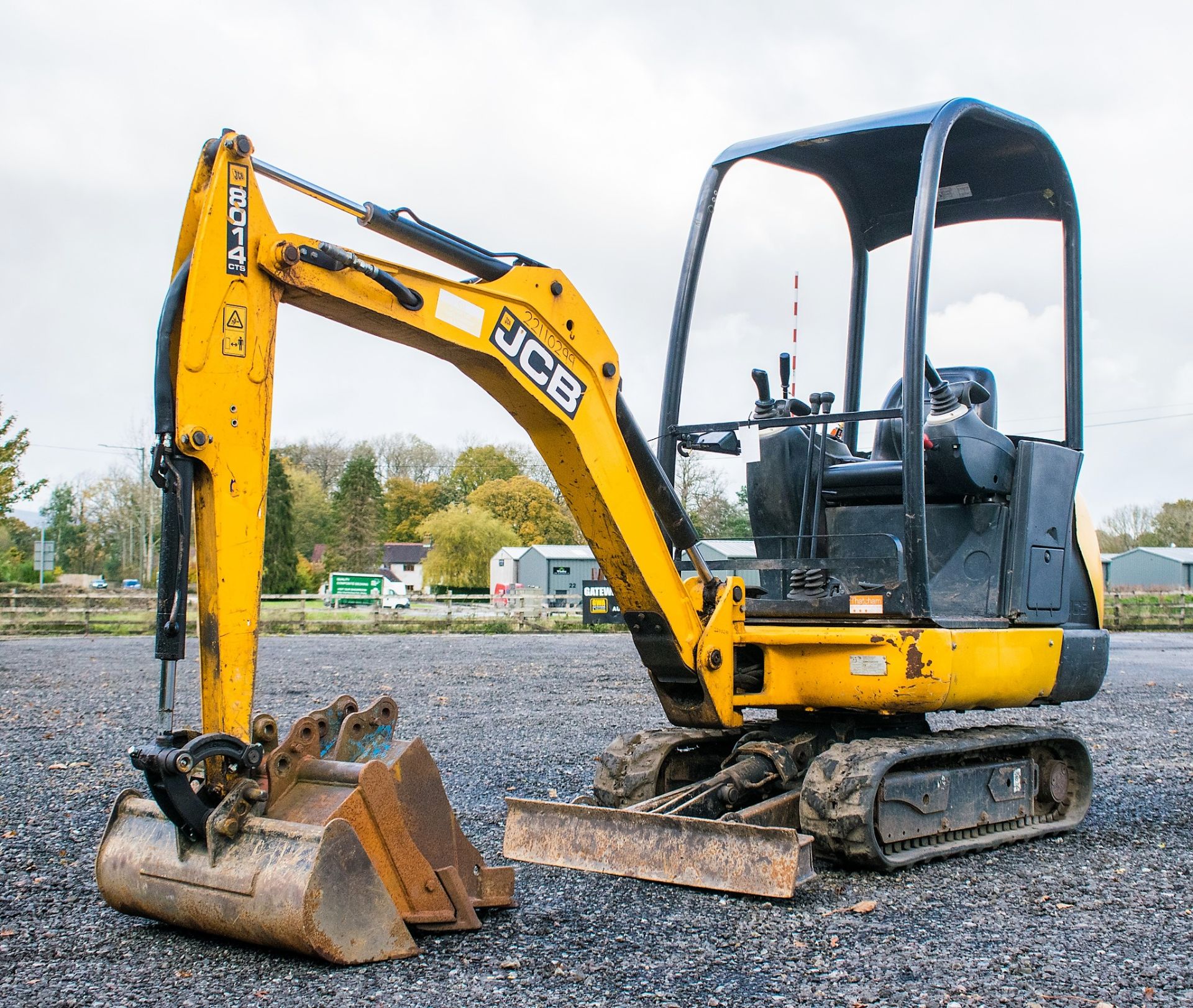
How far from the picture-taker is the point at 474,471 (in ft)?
242

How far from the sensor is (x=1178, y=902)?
5062mm

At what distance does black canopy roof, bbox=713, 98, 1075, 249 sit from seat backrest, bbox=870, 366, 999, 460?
3.34 ft

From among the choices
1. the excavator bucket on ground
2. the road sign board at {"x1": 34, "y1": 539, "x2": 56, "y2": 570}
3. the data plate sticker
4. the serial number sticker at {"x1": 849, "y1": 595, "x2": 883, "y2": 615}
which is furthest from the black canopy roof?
the road sign board at {"x1": 34, "y1": 539, "x2": 56, "y2": 570}

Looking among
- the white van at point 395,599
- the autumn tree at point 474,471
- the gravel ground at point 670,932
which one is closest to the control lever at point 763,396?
the gravel ground at point 670,932

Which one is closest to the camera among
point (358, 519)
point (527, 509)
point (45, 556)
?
point (45, 556)

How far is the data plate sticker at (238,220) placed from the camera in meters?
4.19

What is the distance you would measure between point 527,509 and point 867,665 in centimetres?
6109

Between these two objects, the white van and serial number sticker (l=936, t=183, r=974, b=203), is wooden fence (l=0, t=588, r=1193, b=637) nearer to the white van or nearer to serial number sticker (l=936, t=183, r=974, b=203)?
the white van

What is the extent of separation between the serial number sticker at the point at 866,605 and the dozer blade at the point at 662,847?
1189 millimetres

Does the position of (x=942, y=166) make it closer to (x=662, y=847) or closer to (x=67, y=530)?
(x=662, y=847)

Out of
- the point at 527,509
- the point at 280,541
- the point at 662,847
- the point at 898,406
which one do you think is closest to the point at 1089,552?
the point at 898,406

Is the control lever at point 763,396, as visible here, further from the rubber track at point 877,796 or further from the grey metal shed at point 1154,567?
the grey metal shed at point 1154,567

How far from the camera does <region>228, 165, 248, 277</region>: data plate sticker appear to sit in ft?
13.8

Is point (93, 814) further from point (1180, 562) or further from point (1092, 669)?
point (1180, 562)
